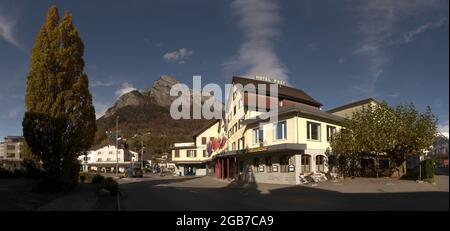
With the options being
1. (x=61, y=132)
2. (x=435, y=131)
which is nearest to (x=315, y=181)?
(x=435, y=131)

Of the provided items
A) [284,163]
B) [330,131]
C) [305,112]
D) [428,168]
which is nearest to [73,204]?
[284,163]

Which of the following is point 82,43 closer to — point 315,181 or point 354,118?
point 315,181

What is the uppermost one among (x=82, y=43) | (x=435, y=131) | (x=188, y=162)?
(x=82, y=43)

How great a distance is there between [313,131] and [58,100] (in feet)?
67.8

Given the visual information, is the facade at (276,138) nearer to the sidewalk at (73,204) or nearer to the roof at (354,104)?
the roof at (354,104)

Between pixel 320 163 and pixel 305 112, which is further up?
pixel 305 112

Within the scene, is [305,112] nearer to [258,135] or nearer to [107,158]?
[258,135]

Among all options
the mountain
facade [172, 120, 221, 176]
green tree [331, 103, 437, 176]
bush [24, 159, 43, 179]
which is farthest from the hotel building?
the mountain

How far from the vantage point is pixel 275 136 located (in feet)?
113

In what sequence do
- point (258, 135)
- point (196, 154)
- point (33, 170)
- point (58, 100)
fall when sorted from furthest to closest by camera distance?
point (196, 154)
point (258, 135)
point (33, 170)
point (58, 100)

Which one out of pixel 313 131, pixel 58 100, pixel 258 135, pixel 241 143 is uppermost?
pixel 58 100

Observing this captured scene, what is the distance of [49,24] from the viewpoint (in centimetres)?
2375

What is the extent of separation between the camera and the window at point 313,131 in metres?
33.6
